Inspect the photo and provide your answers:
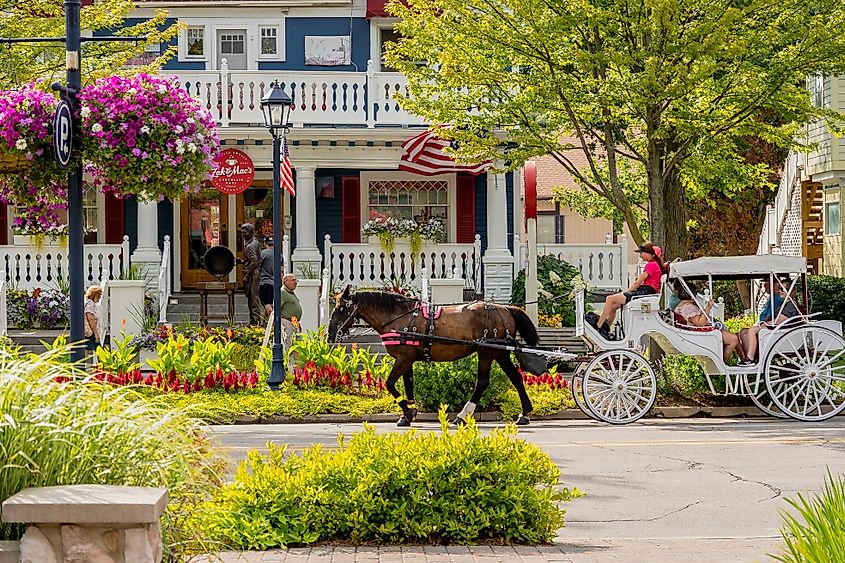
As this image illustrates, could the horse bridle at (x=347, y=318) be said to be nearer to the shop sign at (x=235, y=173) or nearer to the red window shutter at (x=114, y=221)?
the shop sign at (x=235, y=173)

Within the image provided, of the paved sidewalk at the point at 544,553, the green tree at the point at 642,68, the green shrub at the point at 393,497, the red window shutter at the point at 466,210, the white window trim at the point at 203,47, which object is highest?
the white window trim at the point at 203,47

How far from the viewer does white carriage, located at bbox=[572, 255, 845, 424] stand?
55.0 ft

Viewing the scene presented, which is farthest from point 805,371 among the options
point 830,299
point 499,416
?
point 830,299

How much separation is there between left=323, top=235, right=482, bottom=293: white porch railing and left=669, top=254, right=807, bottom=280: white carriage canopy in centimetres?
921

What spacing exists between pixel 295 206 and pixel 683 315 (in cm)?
1321

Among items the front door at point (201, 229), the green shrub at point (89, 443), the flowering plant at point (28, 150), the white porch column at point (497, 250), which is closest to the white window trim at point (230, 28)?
the front door at point (201, 229)

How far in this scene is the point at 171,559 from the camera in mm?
6414

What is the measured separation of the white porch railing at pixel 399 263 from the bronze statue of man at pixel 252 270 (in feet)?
6.89

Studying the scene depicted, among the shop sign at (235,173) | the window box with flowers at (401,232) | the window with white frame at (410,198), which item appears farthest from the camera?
the window with white frame at (410,198)

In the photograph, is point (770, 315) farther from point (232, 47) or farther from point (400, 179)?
point (232, 47)

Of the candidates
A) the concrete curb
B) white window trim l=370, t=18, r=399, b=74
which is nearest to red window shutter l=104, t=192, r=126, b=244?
white window trim l=370, t=18, r=399, b=74

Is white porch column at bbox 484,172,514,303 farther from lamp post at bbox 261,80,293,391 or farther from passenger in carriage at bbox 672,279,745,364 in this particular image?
passenger in carriage at bbox 672,279,745,364

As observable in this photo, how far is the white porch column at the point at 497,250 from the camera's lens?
26.3 metres

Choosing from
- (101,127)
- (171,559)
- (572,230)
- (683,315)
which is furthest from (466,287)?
(572,230)
